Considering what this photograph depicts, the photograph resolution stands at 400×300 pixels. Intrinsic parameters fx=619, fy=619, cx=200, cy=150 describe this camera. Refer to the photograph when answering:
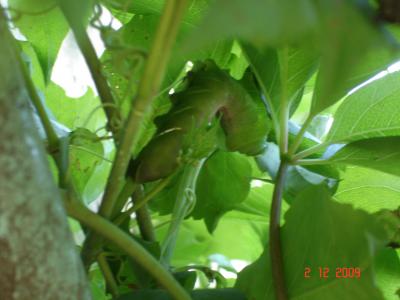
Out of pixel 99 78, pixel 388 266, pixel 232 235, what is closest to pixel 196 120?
pixel 99 78

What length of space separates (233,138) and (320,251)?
9cm

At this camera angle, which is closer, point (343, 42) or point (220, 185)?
point (343, 42)

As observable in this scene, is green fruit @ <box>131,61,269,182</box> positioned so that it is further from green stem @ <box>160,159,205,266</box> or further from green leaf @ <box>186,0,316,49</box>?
green leaf @ <box>186,0,316,49</box>

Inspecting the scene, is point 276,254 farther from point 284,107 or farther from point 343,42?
point 343,42

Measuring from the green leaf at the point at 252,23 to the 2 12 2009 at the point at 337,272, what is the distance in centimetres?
17

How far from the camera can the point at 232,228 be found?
667mm

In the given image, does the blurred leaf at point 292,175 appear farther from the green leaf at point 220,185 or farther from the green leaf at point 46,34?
the green leaf at point 46,34

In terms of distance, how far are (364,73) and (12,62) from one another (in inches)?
8.1

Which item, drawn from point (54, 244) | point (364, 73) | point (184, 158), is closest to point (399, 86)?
point (364, 73)

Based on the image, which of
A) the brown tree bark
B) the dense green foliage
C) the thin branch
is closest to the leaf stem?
the dense green foliage

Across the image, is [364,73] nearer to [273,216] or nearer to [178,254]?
[273,216]

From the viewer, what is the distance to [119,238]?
273mm

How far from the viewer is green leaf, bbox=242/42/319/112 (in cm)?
37

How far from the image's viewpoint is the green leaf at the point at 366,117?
398 millimetres
